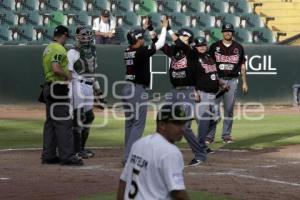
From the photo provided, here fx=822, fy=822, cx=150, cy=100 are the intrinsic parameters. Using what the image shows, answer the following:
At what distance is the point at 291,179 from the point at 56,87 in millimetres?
3133

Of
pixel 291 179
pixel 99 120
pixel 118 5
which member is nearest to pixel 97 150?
pixel 291 179

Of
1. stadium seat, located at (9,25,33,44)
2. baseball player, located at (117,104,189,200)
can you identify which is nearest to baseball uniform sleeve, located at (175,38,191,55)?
baseball player, located at (117,104,189,200)

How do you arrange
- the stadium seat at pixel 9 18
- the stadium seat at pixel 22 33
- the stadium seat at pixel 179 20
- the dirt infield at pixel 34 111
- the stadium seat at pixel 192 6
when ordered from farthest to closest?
1. the stadium seat at pixel 192 6
2. the stadium seat at pixel 179 20
3. the stadium seat at pixel 9 18
4. the stadium seat at pixel 22 33
5. the dirt infield at pixel 34 111

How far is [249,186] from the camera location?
9070 millimetres

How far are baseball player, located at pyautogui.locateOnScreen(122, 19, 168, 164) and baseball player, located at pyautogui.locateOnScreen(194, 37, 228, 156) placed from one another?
86 cm

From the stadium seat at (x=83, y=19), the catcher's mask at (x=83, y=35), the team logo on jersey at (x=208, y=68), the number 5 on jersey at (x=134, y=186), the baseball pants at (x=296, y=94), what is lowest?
the baseball pants at (x=296, y=94)

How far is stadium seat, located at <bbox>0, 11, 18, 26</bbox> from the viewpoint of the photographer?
81.5 feet

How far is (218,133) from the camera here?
15742mm

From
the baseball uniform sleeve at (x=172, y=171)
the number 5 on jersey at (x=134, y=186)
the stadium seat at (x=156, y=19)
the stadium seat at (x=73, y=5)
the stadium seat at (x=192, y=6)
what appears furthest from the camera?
the stadium seat at (x=192, y=6)

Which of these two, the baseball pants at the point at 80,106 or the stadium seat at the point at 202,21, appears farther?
the stadium seat at the point at 202,21

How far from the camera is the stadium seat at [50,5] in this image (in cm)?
2605

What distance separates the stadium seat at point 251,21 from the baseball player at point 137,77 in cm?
1677

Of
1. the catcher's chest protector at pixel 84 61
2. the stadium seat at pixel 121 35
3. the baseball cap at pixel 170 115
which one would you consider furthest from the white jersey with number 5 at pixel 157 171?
the stadium seat at pixel 121 35

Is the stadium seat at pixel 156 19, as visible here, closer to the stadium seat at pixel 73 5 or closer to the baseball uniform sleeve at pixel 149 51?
the stadium seat at pixel 73 5
